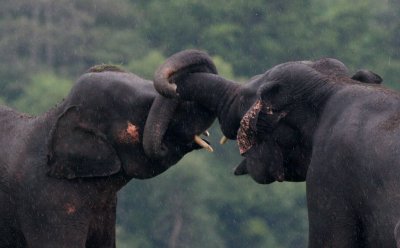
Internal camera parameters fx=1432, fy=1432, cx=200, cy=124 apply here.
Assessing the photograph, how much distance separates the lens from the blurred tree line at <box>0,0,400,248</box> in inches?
1283

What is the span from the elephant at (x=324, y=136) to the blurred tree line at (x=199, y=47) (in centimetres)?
2309

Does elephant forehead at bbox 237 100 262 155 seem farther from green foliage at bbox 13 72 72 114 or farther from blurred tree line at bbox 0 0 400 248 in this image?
green foliage at bbox 13 72 72 114

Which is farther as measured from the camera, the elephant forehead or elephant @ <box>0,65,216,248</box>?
elephant @ <box>0,65,216,248</box>

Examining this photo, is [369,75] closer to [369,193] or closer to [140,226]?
[369,193]

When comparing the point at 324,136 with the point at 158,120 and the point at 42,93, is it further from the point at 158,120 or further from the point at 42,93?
the point at 42,93

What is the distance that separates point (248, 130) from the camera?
25.4 feet

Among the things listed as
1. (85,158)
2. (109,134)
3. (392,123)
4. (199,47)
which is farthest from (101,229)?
(199,47)

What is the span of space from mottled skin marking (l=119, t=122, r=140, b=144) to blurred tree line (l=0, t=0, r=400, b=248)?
73.4 feet

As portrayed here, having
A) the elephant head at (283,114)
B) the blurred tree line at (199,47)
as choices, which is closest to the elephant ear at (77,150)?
the elephant head at (283,114)

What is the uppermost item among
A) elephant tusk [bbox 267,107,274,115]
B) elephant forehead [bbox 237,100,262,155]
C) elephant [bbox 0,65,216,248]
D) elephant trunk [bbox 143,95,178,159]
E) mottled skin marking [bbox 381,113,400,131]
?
mottled skin marking [bbox 381,113,400,131]

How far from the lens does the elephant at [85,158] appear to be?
8.63 m

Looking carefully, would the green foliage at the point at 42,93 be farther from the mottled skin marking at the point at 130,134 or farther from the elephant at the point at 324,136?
the elephant at the point at 324,136

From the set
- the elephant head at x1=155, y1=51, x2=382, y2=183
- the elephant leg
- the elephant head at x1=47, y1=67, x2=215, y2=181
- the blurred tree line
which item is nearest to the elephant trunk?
the elephant head at x1=47, y1=67, x2=215, y2=181

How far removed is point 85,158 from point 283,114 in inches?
61.2
